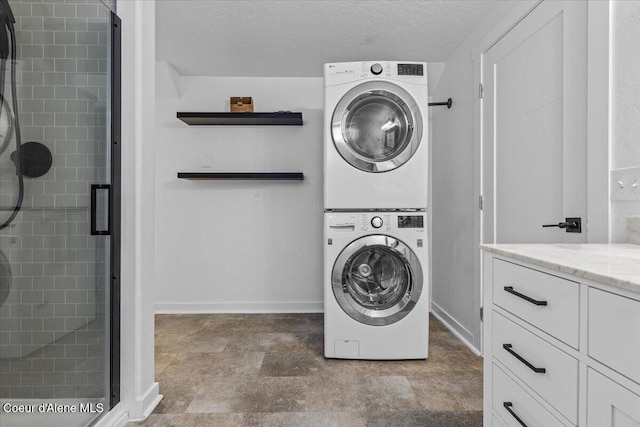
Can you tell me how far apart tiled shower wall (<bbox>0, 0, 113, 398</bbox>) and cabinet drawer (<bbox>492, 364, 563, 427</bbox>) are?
1526 mm

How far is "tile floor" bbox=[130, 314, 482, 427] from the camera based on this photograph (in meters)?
1.60

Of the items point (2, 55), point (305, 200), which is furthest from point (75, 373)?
point (305, 200)

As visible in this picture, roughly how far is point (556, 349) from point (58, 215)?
162 centimetres

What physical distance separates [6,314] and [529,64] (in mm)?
2462

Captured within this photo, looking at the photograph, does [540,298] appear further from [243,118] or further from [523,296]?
[243,118]

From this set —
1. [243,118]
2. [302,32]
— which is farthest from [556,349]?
[243,118]

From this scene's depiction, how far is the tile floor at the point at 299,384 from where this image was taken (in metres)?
1.60

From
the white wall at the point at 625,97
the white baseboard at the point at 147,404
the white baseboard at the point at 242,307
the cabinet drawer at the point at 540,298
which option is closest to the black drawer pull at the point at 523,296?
the cabinet drawer at the point at 540,298

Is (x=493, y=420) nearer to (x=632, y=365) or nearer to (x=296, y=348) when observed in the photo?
(x=632, y=365)

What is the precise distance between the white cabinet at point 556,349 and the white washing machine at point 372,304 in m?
1.02

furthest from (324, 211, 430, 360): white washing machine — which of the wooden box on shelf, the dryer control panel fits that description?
the wooden box on shelf

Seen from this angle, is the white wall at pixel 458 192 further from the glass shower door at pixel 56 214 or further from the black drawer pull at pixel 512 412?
the glass shower door at pixel 56 214

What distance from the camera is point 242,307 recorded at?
10.7 ft

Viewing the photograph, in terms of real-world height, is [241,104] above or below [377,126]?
above
